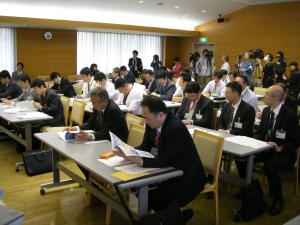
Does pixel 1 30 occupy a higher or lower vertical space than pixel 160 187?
higher

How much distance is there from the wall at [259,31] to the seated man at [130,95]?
321 inches

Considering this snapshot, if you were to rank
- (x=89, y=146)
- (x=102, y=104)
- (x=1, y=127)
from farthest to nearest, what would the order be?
(x=1, y=127) → (x=102, y=104) → (x=89, y=146)

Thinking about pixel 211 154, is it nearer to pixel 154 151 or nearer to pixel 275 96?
pixel 154 151

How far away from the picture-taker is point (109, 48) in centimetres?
1254

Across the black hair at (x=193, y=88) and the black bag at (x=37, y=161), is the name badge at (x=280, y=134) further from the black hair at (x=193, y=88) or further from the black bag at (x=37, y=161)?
the black bag at (x=37, y=161)

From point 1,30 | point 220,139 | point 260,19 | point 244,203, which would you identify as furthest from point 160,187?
point 260,19

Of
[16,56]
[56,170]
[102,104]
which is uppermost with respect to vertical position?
[16,56]

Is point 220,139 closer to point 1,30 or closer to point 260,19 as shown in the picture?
point 1,30

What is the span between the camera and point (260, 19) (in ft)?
40.9

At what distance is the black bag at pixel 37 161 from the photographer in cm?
432

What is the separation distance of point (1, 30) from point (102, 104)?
8.29 m

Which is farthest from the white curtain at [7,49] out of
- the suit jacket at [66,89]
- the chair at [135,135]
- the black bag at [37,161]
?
the chair at [135,135]

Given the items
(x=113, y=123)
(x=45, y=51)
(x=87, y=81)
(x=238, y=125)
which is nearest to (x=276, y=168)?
(x=238, y=125)

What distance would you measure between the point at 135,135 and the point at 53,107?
2.16 meters
